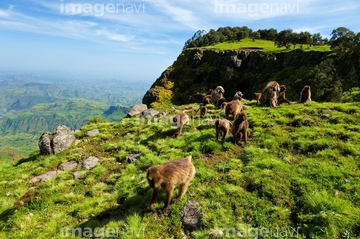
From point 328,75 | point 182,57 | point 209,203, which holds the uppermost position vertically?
point 182,57

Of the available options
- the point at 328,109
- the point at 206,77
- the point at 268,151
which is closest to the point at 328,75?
the point at 328,109

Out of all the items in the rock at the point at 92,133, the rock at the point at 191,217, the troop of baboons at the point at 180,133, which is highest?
the troop of baboons at the point at 180,133

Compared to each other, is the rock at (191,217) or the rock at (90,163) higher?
the rock at (191,217)

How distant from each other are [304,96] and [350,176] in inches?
522

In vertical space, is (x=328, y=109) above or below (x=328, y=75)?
below

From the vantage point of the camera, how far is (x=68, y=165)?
14.6m

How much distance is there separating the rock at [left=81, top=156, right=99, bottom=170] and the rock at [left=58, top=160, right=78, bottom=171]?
2.05 feet

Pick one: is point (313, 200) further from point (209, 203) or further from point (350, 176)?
point (209, 203)

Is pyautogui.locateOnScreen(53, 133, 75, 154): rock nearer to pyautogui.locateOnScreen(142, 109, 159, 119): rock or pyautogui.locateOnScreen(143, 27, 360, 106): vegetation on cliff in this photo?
pyautogui.locateOnScreen(142, 109, 159, 119): rock

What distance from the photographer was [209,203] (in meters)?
8.85

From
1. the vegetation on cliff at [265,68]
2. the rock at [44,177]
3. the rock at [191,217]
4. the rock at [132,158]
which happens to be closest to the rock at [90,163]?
the rock at [44,177]

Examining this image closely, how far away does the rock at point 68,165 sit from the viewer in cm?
1434

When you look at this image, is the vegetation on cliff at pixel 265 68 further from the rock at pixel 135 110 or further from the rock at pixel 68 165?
the rock at pixel 68 165

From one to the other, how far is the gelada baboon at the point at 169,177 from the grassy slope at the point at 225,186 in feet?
1.98
